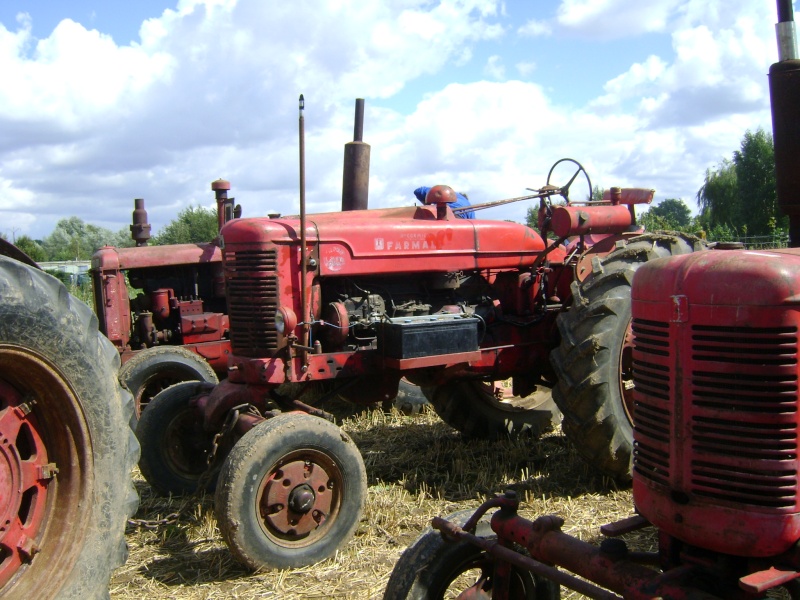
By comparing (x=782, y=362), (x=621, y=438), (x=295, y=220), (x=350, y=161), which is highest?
(x=350, y=161)

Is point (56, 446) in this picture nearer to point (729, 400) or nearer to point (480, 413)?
point (729, 400)

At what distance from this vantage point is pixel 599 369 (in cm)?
430

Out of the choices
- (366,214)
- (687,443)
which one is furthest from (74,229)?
(687,443)

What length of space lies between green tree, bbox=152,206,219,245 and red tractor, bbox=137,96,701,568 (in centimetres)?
2744

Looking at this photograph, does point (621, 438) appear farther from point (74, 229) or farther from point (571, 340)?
point (74, 229)

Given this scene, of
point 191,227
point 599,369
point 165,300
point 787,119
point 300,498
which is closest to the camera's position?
point 787,119

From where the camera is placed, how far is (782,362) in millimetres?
2021

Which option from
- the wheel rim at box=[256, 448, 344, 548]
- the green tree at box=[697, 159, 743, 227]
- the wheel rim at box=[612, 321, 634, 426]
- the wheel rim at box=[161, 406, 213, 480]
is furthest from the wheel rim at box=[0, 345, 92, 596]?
the green tree at box=[697, 159, 743, 227]

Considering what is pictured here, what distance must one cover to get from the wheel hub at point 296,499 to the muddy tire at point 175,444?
105 cm

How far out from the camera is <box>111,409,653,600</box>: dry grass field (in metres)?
3.49

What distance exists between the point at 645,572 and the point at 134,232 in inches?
275

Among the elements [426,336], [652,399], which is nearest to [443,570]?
[652,399]

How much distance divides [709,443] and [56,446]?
2.02m

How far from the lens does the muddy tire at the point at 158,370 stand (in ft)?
19.9
